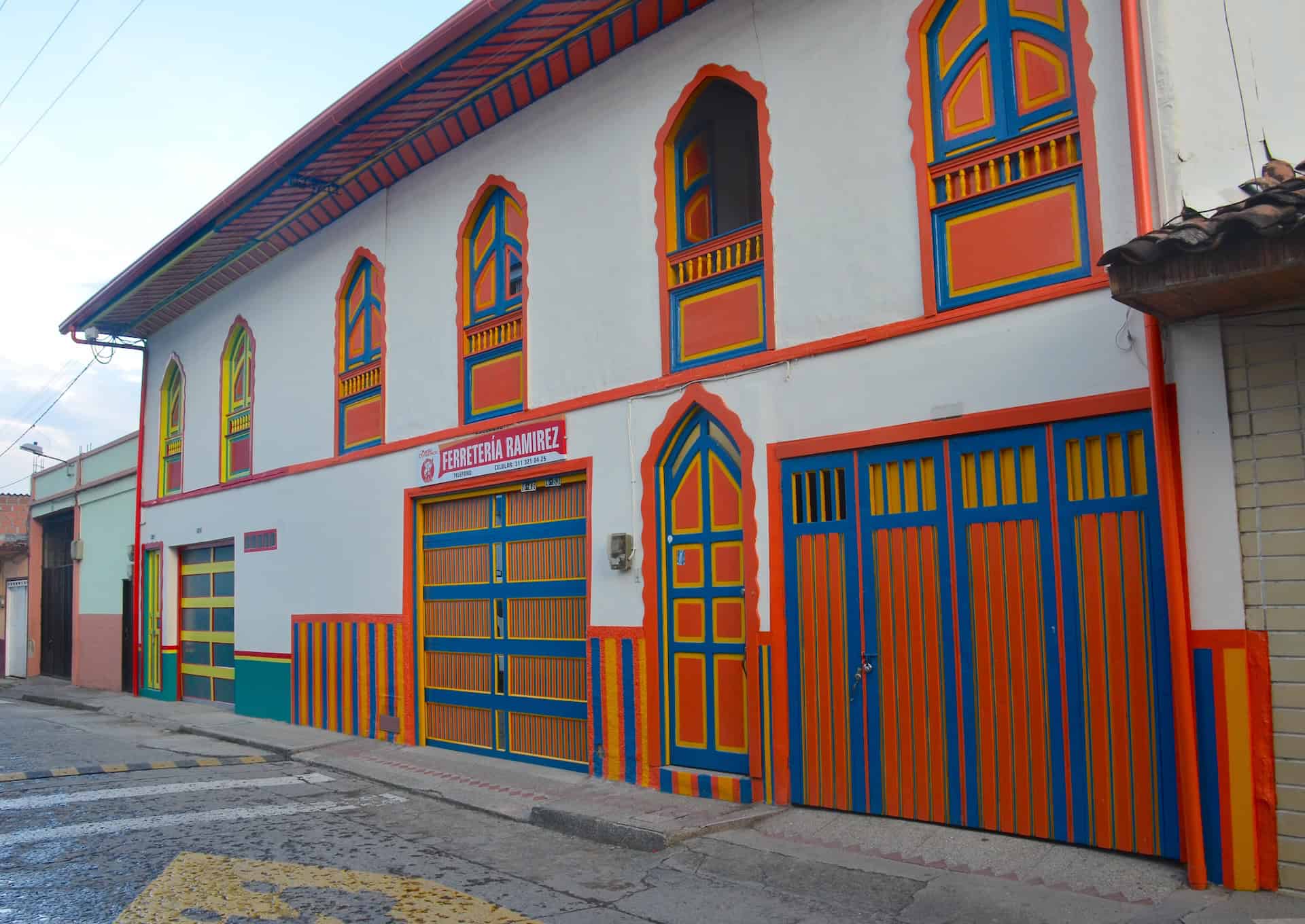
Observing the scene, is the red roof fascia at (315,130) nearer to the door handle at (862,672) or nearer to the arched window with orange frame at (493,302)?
the arched window with orange frame at (493,302)

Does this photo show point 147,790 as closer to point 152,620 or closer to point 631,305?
point 631,305

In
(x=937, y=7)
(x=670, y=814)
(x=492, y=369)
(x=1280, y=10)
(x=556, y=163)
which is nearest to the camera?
(x=1280, y=10)

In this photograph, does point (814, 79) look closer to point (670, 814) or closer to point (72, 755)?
point (670, 814)

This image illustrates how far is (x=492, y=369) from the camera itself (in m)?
11.0

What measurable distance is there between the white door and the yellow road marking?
22.4 meters

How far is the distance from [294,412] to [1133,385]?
36.0ft

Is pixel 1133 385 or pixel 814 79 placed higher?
pixel 814 79

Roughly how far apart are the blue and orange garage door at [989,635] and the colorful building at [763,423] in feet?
0.07

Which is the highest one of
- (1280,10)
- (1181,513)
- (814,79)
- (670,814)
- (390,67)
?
(390,67)

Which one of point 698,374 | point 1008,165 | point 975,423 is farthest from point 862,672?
point 1008,165

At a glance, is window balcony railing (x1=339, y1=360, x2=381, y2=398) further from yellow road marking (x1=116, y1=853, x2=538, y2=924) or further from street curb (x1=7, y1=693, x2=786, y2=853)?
yellow road marking (x1=116, y1=853, x2=538, y2=924)

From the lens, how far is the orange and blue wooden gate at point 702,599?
844cm

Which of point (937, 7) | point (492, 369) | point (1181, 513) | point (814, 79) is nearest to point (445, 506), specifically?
point (492, 369)

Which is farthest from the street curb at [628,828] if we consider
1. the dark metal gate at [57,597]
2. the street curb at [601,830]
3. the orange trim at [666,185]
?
the dark metal gate at [57,597]
